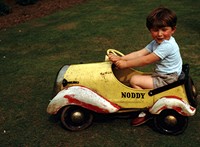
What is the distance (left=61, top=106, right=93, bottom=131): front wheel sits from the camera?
4.04 m

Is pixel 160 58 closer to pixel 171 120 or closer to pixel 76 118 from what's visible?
pixel 171 120

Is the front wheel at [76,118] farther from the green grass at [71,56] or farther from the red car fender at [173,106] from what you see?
the red car fender at [173,106]

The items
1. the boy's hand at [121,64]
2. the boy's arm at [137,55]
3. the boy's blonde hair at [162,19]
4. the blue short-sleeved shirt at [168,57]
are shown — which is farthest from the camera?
the boy's arm at [137,55]

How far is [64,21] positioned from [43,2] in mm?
3586

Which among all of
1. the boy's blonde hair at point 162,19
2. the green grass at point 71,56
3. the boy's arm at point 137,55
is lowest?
the green grass at point 71,56

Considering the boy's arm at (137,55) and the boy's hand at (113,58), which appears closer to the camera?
the boy's hand at (113,58)

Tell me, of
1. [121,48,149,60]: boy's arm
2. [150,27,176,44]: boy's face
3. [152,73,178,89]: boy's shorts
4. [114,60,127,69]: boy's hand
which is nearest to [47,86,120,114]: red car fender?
[114,60,127,69]: boy's hand

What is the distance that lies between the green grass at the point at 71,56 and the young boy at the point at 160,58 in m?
0.55

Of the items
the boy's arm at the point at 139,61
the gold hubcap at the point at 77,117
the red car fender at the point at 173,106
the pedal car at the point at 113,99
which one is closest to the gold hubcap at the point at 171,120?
the pedal car at the point at 113,99

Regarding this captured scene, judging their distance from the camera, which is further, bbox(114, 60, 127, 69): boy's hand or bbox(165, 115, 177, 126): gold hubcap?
bbox(114, 60, 127, 69): boy's hand

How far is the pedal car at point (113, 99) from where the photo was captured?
3.86m

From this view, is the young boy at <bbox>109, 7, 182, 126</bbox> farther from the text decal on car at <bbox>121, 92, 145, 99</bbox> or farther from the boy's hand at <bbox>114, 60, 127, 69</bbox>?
the text decal on car at <bbox>121, 92, 145, 99</bbox>

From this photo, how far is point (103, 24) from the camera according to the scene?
886 centimetres

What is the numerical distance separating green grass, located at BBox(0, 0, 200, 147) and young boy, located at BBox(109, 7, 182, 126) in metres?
0.55
